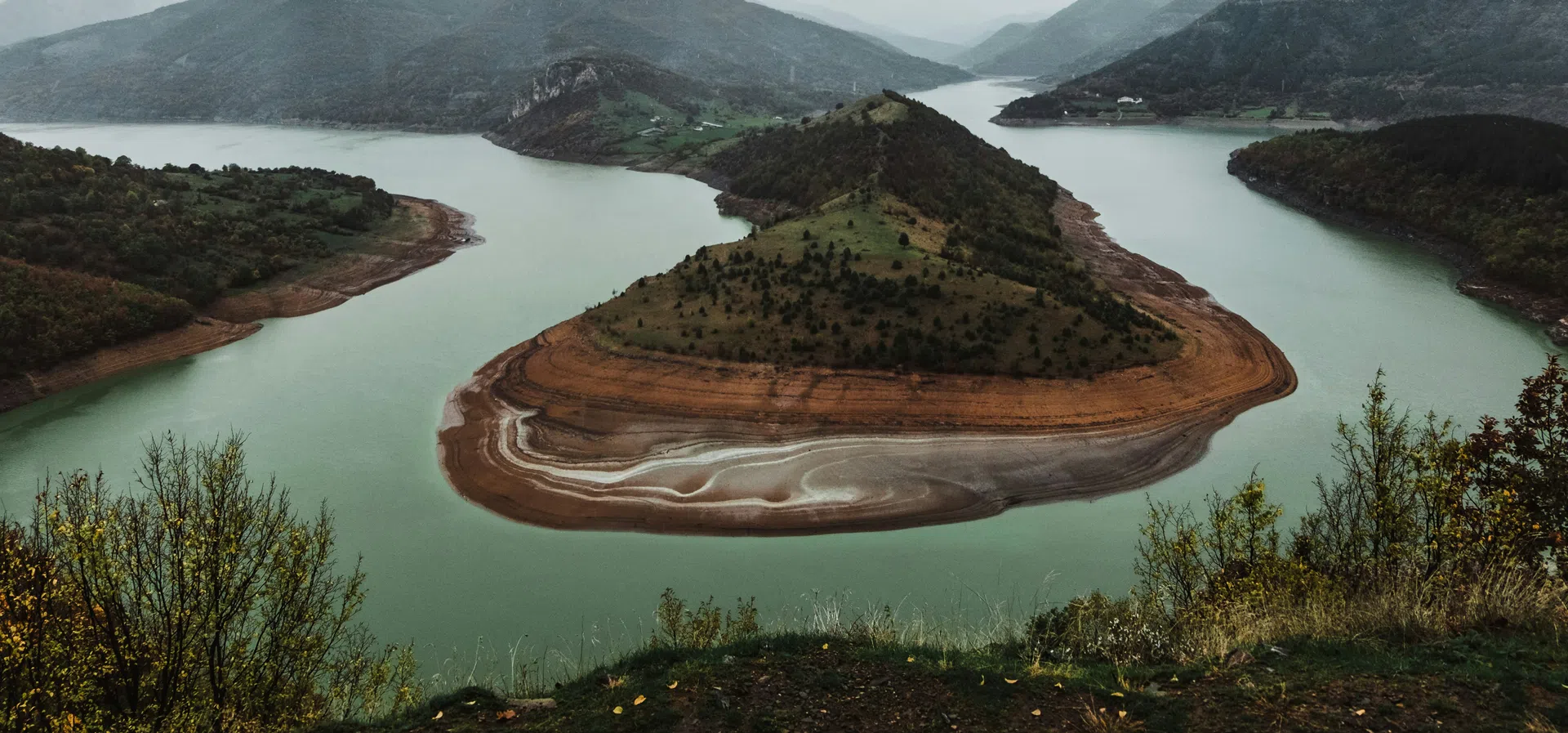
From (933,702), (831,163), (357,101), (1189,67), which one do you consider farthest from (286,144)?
(1189,67)

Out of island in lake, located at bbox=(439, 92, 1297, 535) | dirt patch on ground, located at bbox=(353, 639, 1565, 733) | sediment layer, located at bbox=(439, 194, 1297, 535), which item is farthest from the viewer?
island in lake, located at bbox=(439, 92, 1297, 535)

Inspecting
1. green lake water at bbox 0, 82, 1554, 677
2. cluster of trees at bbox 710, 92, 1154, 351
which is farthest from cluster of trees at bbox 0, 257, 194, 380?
cluster of trees at bbox 710, 92, 1154, 351

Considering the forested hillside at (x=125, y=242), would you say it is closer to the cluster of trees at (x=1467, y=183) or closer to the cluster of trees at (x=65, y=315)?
the cluster of trees at (x=65, y=315)

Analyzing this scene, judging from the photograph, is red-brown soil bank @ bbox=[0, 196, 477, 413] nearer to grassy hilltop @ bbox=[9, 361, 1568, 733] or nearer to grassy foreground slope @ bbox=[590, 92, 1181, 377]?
grassy foreground slope @ bbox=[590, 92, 1181, 377]

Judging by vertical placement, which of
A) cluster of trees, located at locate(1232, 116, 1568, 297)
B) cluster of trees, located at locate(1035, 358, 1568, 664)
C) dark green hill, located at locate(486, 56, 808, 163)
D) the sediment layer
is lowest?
the sediment layer

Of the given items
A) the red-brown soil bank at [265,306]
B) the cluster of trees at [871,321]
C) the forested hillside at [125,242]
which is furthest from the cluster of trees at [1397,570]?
the forested hillside at [125,242]
